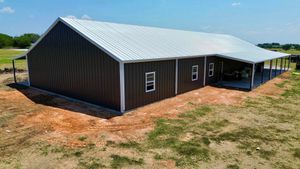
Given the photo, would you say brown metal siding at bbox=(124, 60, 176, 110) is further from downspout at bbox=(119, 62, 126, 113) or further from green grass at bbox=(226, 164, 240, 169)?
green grass at bbox=(226, 164, 240, 169)

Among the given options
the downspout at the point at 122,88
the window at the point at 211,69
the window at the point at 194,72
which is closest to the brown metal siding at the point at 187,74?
the window at the point at 194,72

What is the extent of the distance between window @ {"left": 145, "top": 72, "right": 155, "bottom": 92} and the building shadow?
7.72ft

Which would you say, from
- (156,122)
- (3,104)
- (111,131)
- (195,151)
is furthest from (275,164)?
(3,104)

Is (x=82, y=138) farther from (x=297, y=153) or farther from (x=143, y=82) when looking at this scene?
(x=297, y=153)

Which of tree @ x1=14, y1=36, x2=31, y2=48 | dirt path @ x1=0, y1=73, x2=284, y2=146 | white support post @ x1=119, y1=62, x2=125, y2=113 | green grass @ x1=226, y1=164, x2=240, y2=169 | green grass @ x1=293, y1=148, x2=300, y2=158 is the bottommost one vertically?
green grass @ x1=226, y1=164, x2=240, y2=169

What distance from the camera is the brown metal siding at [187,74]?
14680 mm

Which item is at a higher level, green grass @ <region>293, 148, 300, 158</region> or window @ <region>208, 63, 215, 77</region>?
window @ <region>208, 63, 215, 77</region>

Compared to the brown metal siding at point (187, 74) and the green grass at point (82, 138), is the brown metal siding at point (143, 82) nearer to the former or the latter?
the brown metal siding at point (187, 74)

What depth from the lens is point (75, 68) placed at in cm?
1284

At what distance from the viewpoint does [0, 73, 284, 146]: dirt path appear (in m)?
8.35

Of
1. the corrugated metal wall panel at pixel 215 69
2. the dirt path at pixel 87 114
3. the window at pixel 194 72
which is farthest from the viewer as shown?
the corrugated metal wall panel at pixel 215 69

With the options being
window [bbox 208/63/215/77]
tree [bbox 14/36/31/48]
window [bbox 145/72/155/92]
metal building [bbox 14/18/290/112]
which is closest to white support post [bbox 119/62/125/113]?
metal building [bbox 14/18/290/112]

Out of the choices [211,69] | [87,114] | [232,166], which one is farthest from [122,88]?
[211,69]

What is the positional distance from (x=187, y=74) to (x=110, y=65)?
6.49 m
